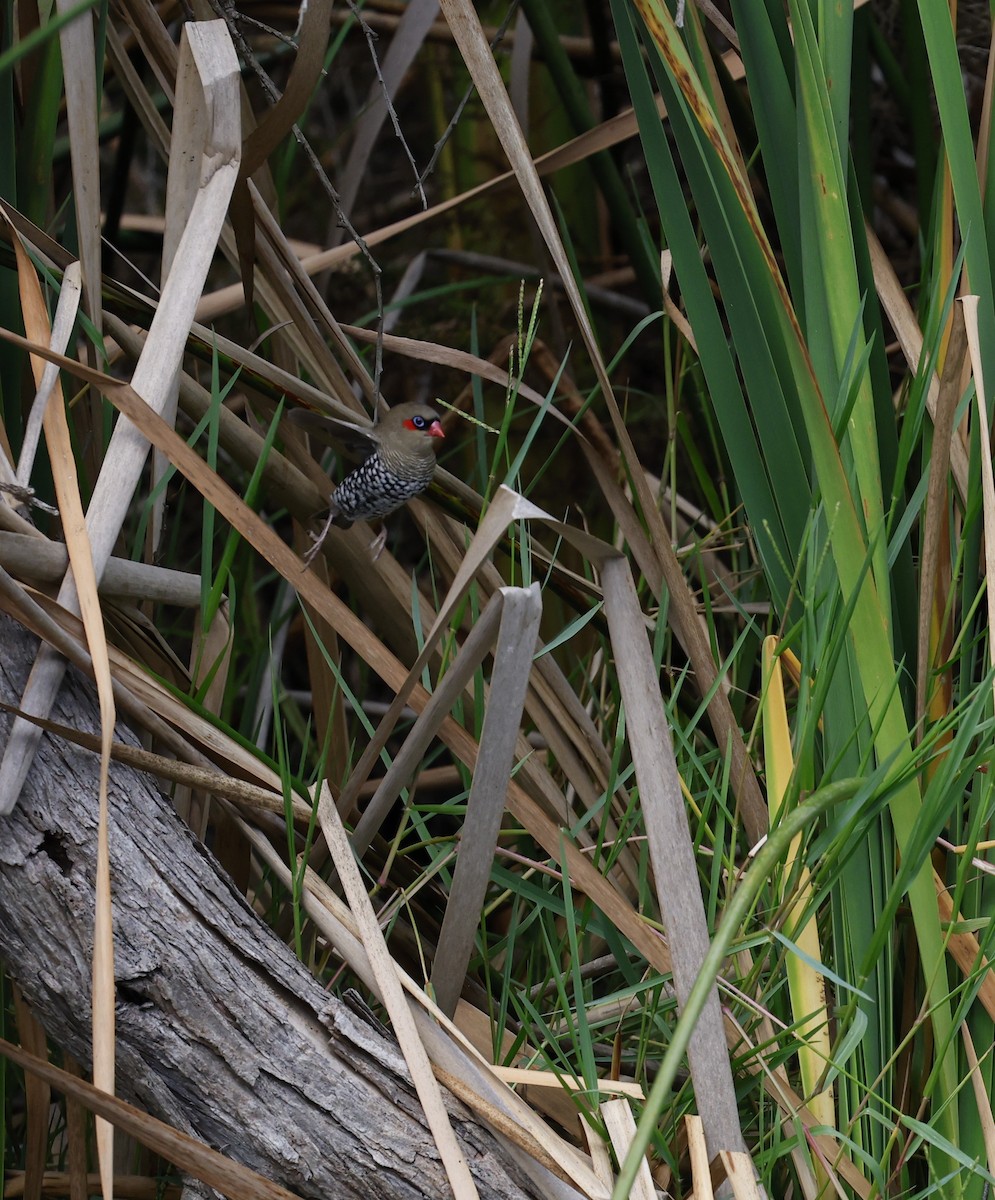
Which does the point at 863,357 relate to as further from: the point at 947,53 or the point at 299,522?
the point at 299,522

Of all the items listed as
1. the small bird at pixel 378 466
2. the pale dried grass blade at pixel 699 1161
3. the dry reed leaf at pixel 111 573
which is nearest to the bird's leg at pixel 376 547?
the small bird at pixel 378 466

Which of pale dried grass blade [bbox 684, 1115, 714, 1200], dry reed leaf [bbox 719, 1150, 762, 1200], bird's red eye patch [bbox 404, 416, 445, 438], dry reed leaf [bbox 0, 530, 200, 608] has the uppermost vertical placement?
dry reed leaf [bbox 0, 530, 200, 608]

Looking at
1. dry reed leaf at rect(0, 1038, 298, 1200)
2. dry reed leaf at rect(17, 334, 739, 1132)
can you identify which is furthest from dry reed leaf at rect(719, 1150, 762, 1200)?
dry reed leaf at rect(0, 1038, 298, 1200)

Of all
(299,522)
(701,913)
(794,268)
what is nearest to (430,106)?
(299,522)

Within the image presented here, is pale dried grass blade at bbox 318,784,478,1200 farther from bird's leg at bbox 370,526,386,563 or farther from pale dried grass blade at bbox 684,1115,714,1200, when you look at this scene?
bird's leg at bbox 370,526,386,563

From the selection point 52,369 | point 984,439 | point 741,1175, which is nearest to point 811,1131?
point 741,1175

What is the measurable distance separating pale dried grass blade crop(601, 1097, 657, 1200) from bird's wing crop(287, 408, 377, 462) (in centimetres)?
58

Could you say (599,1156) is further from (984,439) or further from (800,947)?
(984,439)

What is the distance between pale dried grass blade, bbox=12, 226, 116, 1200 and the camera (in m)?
0.58

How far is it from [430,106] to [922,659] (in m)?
1.75

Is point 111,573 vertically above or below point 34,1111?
above

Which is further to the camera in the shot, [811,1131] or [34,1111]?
[34,1111]

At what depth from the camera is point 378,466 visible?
96 cm

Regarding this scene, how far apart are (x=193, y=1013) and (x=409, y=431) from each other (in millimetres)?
527
